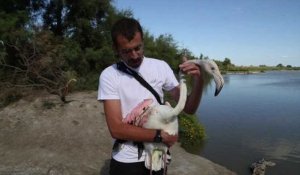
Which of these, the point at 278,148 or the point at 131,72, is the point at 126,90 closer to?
the point at 131,72

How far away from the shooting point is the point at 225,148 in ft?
62.5

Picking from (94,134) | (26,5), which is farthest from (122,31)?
(26,5)

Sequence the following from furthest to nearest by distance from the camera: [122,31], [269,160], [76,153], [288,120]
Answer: [288,120] → [269,160] → [76,153] → [122,31]

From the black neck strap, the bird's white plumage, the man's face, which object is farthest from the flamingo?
the man's face

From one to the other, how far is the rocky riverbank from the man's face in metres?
6.59

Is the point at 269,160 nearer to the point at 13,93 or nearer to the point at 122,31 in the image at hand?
the point at 13,93

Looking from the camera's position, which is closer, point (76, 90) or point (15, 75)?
point (15, 75)

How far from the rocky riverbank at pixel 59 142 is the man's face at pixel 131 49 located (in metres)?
6.59

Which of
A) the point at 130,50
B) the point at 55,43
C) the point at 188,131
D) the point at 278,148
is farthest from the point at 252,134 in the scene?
the point at 130,50

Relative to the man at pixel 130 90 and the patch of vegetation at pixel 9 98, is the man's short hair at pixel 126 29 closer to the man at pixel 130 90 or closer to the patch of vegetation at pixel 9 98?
the man at pixel 130 90

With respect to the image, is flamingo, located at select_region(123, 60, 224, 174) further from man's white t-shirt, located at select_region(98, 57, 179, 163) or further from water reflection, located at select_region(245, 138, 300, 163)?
water reflection, located at select_region(245, 138, 300, 163)

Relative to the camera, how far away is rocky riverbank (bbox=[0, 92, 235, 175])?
9.56 metres

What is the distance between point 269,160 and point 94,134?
905 centimetres

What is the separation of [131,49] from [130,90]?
0.36 m
